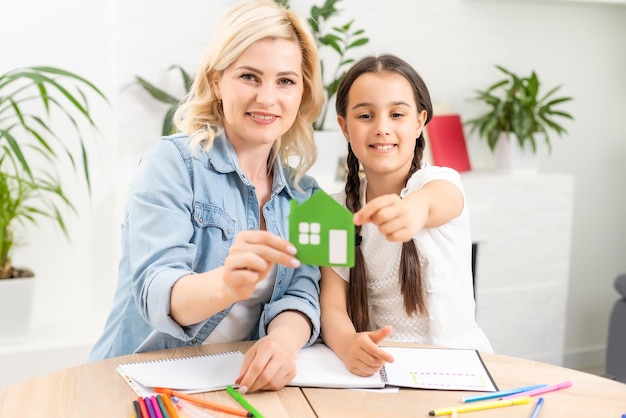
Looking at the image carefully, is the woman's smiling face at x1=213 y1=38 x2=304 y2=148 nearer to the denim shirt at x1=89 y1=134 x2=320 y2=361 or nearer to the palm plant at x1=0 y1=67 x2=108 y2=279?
the denim shirt at x1=89 y1=134 x2=320 y2=361

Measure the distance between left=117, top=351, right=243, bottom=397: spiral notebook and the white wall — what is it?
110 centimetres

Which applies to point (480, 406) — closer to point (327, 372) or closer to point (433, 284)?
point (327, 372)

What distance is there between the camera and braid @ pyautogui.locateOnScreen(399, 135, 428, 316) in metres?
1.55

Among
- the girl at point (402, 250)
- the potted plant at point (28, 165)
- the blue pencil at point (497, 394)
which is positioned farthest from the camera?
the potted plant at point (28, 165)

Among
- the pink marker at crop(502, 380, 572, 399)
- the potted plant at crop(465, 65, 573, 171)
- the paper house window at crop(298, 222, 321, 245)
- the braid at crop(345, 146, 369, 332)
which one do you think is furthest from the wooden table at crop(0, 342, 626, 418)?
the potted plant at crop(465, 65, 573, 171)

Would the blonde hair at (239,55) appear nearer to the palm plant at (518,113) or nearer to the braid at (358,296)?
the braid at (358,296)

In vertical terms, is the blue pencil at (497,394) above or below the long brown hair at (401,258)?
below

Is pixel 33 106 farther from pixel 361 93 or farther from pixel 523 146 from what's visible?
pixel 523 146

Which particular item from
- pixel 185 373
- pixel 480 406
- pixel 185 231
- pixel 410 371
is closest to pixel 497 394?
pixel 480 406

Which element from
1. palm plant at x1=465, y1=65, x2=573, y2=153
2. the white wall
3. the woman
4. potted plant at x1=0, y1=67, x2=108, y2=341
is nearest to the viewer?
the woman

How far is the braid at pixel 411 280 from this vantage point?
1546 mm

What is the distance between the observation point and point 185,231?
137cm

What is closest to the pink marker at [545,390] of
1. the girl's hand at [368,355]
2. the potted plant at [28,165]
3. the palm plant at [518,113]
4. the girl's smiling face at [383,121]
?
the girl's hand at [368,355]

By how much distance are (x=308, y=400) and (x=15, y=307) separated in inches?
59.3
